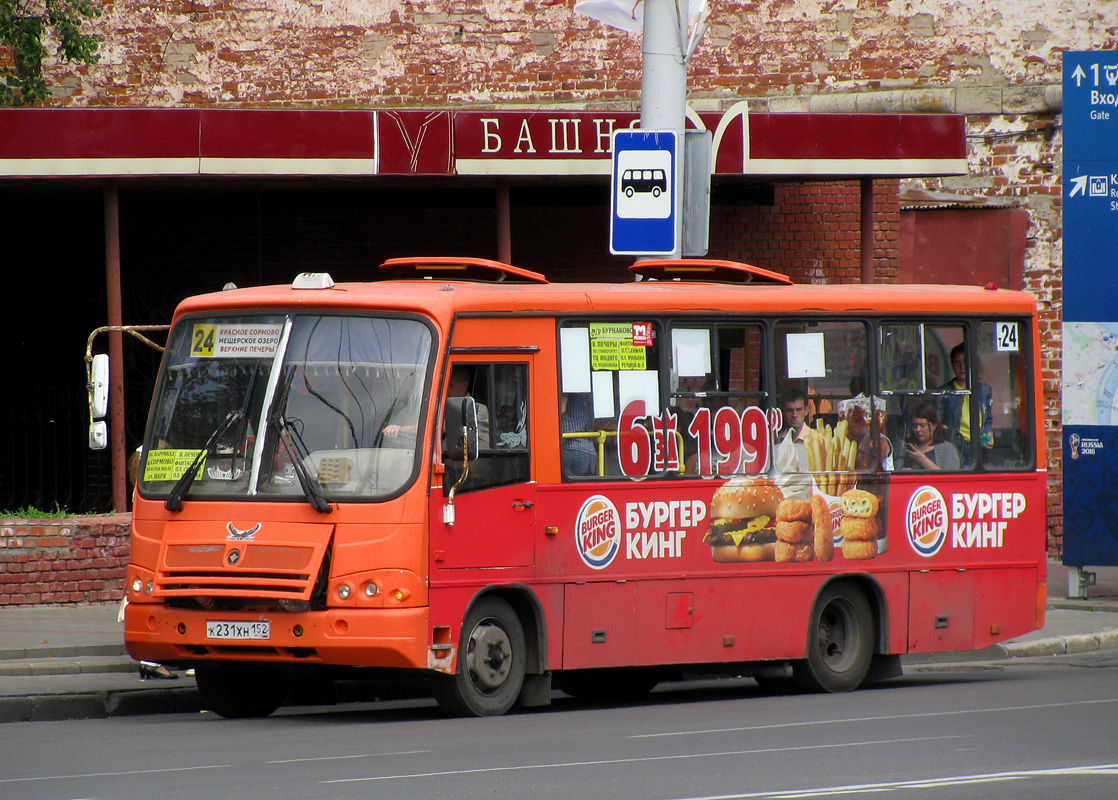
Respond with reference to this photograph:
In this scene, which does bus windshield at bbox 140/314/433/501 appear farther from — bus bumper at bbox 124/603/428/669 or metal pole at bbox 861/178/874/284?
metal pole at bbox 861/178/874/284

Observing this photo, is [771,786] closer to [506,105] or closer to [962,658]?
[962,658]

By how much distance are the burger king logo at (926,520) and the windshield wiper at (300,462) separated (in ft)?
14.8

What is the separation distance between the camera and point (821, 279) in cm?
1925

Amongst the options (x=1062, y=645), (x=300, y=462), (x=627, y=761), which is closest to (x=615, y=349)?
(x=300, y=462)

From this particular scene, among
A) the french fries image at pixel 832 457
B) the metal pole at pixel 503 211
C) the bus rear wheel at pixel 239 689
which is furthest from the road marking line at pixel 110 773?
the metal pole at pixel 503 211

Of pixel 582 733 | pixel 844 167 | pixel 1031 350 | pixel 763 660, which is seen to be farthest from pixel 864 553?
pixel 844 167

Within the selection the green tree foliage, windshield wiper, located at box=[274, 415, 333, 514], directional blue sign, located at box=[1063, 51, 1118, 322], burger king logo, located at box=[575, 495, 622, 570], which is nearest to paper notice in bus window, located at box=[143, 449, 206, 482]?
windshield wiper, located at box=[274, 415, 333, 514]

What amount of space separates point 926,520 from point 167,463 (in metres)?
5.39

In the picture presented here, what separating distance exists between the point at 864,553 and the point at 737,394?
5.10 ft

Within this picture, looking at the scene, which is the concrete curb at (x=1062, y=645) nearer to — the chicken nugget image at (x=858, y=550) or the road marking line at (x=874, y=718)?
the chicken nugget image at (x=858, y=550)

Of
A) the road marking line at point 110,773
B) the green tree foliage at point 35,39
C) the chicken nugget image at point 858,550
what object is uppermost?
the green tree foliage at point 35,39

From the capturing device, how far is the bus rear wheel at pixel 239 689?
1073 cm

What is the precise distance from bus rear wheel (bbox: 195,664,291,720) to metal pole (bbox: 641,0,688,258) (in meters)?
4.86

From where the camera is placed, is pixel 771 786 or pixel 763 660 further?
pixel 763 660
